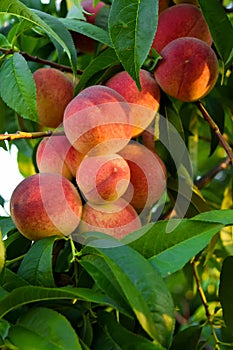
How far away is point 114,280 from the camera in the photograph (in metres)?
0.61

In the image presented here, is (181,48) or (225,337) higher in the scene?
(181,48)

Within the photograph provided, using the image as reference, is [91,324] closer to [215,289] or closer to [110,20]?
[110,20]

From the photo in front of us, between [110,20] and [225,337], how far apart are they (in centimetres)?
47

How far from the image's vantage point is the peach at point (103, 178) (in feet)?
2.51

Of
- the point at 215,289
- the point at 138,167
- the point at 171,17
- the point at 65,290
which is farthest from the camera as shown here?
the point at 215,289

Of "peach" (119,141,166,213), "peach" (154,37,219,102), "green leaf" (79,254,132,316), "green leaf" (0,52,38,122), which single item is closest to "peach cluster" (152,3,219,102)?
"peach" (154,37,219,102)

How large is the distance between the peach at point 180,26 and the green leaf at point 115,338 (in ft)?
1.46

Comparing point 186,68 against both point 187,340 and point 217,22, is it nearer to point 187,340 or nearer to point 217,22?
point 217,22

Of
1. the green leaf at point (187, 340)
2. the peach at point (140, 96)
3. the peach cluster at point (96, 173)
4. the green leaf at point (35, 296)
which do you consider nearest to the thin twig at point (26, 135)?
the peach cluster at point (96, 173)

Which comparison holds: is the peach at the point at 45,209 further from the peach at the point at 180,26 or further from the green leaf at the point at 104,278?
the peach at the point at 180,26

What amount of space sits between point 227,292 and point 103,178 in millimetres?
214

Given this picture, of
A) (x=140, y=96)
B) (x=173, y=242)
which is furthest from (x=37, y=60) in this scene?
(x=173, y=242)

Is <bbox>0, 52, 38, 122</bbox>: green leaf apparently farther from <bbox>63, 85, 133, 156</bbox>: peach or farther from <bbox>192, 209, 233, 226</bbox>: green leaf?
<bbox>192, 209, 233, 226</bbox>: green leaf

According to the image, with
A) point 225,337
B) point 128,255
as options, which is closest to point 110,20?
point 128,255
